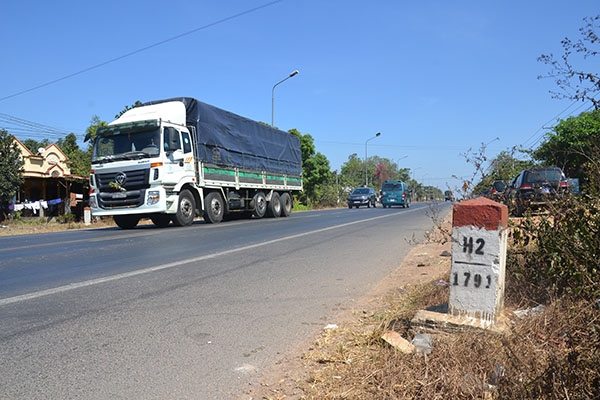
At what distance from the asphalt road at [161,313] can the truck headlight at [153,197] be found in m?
4.35

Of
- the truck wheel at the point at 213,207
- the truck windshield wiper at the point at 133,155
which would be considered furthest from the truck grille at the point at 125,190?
the truck wheel at the point at 213,207

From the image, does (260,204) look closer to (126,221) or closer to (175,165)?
(126,221)

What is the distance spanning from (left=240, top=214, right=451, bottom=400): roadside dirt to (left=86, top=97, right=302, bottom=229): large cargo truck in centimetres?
803

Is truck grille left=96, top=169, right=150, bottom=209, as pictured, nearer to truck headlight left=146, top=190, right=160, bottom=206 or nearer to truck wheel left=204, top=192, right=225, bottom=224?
truck headlight left=146, top=190, right=160, bottom=206

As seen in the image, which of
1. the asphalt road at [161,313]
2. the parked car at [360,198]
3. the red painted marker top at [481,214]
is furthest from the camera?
the parked car at [360,198]

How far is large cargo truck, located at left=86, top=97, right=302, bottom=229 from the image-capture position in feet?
43.5

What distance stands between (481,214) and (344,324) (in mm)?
1581

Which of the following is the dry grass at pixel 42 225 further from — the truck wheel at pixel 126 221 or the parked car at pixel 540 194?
Answer: the parked car at pixel 540 194

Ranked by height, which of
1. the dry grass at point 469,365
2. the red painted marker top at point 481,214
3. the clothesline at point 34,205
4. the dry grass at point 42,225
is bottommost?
the dry grass at point 42,225

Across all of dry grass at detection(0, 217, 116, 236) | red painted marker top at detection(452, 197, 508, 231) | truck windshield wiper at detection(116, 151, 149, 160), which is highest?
truck windshield wiper at detection(116, 151, 149, 160)

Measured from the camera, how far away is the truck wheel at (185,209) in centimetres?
1423

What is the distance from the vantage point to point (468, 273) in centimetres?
337

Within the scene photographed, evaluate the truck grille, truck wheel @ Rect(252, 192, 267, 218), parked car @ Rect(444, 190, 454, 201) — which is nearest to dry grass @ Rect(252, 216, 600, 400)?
parked car @ Rect(444, 190, 454, 201)

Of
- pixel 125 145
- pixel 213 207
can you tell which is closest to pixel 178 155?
pixel 125 145
